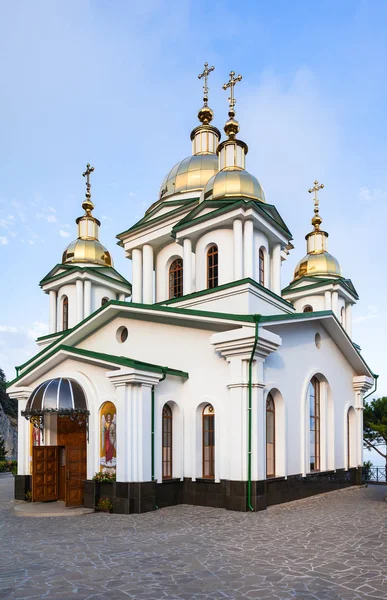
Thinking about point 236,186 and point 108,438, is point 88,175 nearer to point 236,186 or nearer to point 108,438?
point 236,186

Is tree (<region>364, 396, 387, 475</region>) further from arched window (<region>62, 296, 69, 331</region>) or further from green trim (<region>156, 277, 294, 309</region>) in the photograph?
arched window (<region>62, 296, 69, 331</region>)

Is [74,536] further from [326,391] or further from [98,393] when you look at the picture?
[326,391]

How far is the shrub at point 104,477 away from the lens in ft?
36.2

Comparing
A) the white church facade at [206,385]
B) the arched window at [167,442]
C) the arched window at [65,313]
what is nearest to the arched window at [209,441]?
the white church facade at [206,385]

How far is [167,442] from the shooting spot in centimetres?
1189

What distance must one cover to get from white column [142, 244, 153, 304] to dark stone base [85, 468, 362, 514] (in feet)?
24.8

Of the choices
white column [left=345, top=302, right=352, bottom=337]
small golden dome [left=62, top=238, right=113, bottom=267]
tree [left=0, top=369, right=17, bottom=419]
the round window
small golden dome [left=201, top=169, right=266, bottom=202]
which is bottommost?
tree [left=0, top=369, right=17, bottom=419]

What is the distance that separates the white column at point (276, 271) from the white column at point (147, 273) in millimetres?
4691

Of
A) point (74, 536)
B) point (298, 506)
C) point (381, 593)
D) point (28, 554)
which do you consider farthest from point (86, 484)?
point (381, 593)

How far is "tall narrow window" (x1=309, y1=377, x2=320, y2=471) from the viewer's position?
14531 mm

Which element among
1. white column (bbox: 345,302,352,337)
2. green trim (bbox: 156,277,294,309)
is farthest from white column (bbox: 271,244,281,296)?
white column (bbox: 345,302,352,337)

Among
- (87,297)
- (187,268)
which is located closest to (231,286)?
(187,268)

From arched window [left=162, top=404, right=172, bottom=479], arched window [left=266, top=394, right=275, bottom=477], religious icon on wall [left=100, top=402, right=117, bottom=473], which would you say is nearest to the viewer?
religious icon on wall [left=100, top=402, right=117, bottom=473]

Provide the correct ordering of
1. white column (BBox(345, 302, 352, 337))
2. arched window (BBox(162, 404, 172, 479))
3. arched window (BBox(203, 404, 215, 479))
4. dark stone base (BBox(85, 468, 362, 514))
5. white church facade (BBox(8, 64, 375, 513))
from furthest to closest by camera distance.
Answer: white column (BBox(345, 302, 352, 337)) → arched window (BBox(203, 404, 215, 479)) → arched window (BBox(162, 404, 172, 479)) → white church facade (BBox(8, 64, 375, 513)) → dark stone base (BBox(85, 468, 362, 514))
